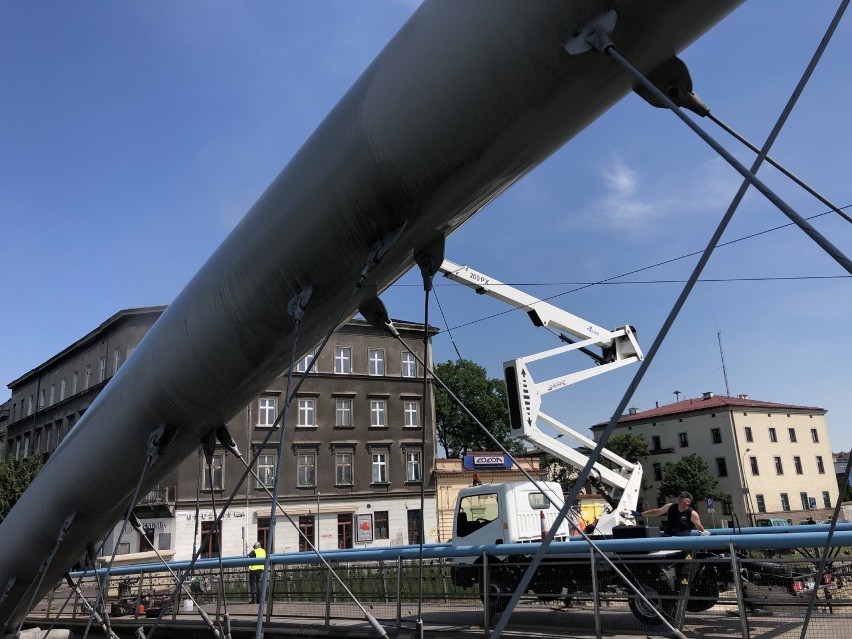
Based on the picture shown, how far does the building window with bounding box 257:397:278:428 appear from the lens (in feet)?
126

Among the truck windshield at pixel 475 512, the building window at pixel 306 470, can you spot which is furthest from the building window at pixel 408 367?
the truck windshield at pixel 475 512

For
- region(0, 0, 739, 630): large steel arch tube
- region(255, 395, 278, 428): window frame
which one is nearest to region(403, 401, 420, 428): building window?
region(255, 395, 278, 428): window frame

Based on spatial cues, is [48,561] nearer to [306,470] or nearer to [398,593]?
[398,593]

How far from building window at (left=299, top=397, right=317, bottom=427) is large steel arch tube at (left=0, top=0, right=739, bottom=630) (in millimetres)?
34780

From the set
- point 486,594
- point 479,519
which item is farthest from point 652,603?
point 479,519

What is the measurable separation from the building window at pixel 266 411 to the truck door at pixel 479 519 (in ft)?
88.9

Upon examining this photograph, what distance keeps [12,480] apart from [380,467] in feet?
65.0

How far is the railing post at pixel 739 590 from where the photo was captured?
6527 millimetres

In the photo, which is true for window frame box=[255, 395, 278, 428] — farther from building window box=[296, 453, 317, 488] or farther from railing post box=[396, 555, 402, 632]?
railing post box=[396, 555, 402, 632]


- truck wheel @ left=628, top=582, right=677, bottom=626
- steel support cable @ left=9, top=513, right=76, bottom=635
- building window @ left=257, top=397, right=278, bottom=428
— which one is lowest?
truck wheel @ left=628, top=582, right=677, bottom=626

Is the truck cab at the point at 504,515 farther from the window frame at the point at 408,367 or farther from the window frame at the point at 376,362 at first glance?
the window frame at the point at 408,367

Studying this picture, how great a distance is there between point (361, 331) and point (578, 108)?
131 ft

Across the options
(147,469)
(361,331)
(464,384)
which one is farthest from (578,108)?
(464,384)

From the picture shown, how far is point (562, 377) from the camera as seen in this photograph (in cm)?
1366
